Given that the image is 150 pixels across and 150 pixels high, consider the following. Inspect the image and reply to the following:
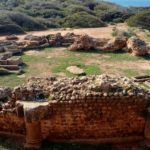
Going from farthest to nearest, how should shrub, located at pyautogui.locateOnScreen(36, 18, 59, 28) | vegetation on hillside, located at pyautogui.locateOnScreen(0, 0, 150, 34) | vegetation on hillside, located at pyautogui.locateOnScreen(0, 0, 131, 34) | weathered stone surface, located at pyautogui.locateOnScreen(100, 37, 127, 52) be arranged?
1. shrub, located at pyautogui.locateOnScreen(36, 18, 59, 28)
2. vegetation on hillside, located at pyautogui.locateOnScreen(0, 0, 150, 34)
3. vegetation on hillside, located at pyautogui.locateOnScreen(0, 0, 131, 34)
4. weathered stone surface, located at pyautogui.locateOnScreen(100, 37, 127, 52)

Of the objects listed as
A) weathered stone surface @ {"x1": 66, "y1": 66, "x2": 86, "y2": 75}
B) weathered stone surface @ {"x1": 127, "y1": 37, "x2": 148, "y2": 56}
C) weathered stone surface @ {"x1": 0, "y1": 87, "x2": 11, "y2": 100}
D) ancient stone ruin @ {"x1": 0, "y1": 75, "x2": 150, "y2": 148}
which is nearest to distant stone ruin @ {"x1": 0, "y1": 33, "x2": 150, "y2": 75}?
weathered stone surface @ {"x1": 127, "y1": 37, "x2": 148, "y2": 56}

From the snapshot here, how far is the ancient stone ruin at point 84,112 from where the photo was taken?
953 cm

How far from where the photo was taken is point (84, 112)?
31.5 ft

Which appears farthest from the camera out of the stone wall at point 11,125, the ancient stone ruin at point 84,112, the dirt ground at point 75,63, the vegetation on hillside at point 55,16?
the vegetation on hillside at point 55,16

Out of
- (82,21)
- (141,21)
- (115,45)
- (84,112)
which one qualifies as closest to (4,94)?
(84,112)

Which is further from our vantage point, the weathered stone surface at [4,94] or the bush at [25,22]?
the bush at [25,22]

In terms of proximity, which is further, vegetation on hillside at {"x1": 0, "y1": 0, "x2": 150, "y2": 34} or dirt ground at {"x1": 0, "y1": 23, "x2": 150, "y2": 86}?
vegetation on hillside at {"x1": 0, "y1": 0, "x2": 150, "y2": 34}

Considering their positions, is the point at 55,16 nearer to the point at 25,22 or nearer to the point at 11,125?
the point at 25,22

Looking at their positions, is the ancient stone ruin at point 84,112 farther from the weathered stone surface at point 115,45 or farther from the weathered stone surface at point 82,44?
the weathered stone surface at point 82,44

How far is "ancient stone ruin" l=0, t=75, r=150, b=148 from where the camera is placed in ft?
31.3

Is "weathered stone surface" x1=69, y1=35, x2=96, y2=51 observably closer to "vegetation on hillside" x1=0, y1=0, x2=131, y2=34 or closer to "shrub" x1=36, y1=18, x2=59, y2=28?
"vegetation on hillside" x1=0, y1=0, x2=131, y2=34

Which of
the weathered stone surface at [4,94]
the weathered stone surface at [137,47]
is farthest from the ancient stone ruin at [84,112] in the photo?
the weathered stone surface at [137,47]

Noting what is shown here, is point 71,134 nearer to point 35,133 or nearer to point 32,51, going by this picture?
point 35,133

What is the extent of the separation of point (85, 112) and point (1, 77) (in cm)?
804
